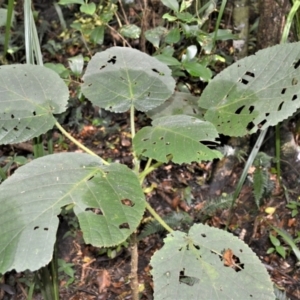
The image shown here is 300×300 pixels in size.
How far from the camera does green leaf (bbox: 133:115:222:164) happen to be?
105cm

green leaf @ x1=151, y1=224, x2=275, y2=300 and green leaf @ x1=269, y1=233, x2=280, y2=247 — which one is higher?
green leaf @ x1=151, y1=224, x2=275, y2=300

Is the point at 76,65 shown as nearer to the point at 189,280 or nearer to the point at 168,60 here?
the point at 168,60

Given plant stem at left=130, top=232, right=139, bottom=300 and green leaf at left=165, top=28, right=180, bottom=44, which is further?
green leaf at left=165, top=28, right=180, bottom=44

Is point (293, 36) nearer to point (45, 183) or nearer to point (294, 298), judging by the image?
point (294, 298)

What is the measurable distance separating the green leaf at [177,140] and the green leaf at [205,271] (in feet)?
0.74

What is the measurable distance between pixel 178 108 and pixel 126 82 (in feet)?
0.81

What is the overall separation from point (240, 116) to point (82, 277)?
1.31 meters

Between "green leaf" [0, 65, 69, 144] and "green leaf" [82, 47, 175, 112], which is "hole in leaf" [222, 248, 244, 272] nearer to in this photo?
"green leaf" [82, 47, 175, 112]

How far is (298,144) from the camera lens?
2375 mm

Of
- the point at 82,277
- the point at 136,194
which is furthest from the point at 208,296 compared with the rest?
the point at 82,277

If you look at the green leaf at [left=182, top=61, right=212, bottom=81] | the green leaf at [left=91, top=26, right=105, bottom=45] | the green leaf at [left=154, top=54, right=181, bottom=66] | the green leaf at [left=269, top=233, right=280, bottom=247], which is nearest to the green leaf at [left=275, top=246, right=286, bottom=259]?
the green leaf at [left=269, top=233, right=280, bottom=247]

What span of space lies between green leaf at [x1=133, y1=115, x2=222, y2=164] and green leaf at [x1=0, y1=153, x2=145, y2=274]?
9 centimetres

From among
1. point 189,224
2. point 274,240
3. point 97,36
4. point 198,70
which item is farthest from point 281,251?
point 97,36

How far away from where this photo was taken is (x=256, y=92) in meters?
1.27
